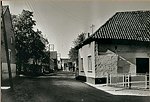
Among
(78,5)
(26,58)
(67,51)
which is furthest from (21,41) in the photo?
(78,5)

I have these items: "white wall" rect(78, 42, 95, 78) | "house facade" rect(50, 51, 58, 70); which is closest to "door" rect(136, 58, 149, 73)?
"white wall" rect(78, 42, 95, 78)

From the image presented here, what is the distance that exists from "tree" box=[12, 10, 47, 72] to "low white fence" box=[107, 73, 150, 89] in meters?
0.70

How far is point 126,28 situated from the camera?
3.06m

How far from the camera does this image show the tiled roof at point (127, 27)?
3.02m

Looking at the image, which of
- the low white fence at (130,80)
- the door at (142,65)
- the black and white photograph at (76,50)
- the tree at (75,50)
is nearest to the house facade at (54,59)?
the black and white photograph at (76,50)

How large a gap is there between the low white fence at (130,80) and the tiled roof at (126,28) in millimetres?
345

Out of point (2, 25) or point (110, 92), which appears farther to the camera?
point (110, 92)

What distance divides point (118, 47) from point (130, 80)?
0.33m

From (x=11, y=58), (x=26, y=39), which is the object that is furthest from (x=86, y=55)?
(x=11, y=58)

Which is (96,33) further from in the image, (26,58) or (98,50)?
(26,58)

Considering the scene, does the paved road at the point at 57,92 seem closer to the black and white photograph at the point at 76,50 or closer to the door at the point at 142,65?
the black and white photograph at the point at 76,50

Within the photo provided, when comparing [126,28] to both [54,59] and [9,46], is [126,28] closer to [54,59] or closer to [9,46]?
[54,59]

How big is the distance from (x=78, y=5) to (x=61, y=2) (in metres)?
0.16

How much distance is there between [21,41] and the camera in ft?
9.79
